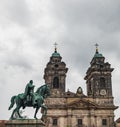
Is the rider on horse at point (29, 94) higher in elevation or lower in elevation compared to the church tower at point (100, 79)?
lower

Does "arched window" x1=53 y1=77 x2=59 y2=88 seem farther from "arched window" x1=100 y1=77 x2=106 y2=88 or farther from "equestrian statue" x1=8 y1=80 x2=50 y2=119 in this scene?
"equestrian statue" x1=8 y1=80 x2=50 y2=119

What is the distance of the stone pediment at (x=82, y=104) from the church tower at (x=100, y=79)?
6.30 feet

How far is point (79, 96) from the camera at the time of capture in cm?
5681

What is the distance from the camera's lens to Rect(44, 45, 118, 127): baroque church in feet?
180

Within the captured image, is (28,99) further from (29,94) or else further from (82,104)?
(82,104)

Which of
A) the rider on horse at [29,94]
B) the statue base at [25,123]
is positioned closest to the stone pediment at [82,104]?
the rider on horse at [29,94]

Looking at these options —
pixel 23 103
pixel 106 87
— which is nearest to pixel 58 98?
pixel 106 87

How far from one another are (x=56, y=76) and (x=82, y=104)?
18.9ft

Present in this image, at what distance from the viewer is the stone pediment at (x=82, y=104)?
2192 inches

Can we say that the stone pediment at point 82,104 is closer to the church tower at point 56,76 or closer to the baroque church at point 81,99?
the baroque church at point 81,99

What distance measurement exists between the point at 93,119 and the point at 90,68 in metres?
8.88

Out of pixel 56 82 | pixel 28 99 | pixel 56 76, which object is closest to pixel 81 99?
pixel 56 82

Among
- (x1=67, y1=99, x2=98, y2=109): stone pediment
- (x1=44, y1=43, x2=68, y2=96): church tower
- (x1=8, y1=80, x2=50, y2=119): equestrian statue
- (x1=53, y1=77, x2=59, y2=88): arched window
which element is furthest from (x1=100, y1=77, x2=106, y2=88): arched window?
(x1=8, y1=80, x2=50, y2=119): equestrian statue

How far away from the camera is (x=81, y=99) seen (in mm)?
56000
